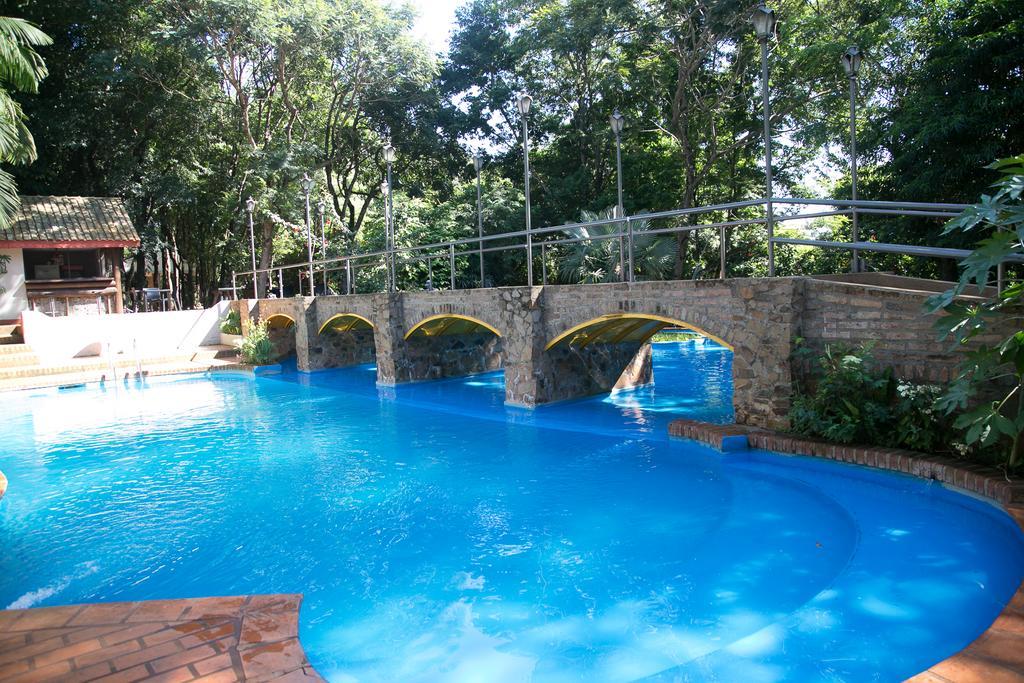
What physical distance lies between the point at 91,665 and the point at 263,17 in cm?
2265

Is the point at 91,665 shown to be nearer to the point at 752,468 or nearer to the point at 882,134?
the point at 752,468

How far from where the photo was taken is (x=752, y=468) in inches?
Result: 335

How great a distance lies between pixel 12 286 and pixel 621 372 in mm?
20161

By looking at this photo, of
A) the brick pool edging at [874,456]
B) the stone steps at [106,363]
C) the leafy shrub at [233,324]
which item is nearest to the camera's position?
the brick pool edging at [874,456]

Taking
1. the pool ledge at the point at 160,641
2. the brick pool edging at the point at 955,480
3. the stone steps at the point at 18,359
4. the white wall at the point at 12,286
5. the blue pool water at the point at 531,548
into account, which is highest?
the white wall at the point at 12,286

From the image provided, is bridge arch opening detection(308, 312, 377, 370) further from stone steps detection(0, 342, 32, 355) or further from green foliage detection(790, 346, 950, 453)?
green foliage detection(790, 346, 950, 453)

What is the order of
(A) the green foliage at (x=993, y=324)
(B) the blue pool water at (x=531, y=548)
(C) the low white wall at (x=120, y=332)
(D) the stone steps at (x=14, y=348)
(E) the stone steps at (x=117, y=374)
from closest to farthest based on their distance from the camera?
(B) the blue pool water at (x=531, y=548)
(A) the green foliage at (x=993, y=324)
(E) the stone steps at (x=117, y=374)
(D) the stone steps at (x=14, y=348)
(C) the low white wall at (x=120, y=332)

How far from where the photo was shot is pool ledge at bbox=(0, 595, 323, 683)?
4.06 meters

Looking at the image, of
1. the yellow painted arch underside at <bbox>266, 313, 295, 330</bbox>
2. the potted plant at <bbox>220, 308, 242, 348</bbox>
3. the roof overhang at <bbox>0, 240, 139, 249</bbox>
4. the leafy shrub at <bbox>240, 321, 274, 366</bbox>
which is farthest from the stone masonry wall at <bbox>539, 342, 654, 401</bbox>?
the roof overhang at <bbox>0, 240, 139, 249</bbox>

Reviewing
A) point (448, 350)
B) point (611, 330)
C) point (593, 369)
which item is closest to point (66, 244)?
point (448, 350)

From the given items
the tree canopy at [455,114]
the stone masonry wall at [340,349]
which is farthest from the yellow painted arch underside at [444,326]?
the stone masonry wall at [340,349]

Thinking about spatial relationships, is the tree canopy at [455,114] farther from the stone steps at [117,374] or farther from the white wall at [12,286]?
the stone steps at [117,374]

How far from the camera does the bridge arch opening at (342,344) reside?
2025cm

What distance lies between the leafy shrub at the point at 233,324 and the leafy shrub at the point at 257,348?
99.7 inches
